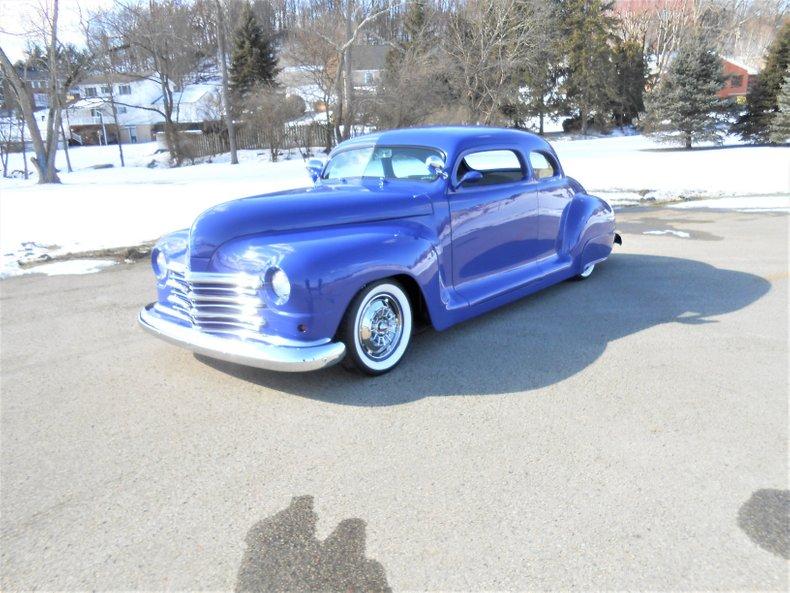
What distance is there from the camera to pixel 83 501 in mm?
2742

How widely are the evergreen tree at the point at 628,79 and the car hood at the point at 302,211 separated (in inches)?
1759

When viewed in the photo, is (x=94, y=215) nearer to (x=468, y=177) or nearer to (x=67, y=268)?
(x=67, y=268)

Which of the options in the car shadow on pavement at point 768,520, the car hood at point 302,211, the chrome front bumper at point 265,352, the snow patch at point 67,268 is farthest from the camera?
the snow patch at point 67,268

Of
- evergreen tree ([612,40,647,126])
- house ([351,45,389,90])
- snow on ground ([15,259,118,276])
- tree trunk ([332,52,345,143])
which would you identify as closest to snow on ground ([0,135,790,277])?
snow on ground ([15,259,118,276])

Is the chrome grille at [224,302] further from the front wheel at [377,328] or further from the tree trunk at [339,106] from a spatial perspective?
the tree trunk at [339,106]

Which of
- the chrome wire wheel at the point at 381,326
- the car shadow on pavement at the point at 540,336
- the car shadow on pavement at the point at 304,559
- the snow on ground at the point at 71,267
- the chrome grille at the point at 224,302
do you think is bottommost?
the car shadow on pavement at the point at 304,559

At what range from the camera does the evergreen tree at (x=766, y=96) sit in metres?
31.9

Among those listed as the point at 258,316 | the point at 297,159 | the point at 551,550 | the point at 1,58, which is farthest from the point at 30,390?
the point at 297,159

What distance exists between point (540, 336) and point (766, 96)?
115 feet

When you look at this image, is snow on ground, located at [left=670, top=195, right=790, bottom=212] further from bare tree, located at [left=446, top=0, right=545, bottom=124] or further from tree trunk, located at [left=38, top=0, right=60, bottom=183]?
tree trunk, located at [left=38, top=0, right=60, bottom=183]

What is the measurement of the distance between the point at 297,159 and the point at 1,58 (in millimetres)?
14306

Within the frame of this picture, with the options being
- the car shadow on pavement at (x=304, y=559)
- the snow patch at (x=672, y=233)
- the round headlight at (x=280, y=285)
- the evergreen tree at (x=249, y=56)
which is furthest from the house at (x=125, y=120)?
the car shadow on pavement at (x=304, y=559)

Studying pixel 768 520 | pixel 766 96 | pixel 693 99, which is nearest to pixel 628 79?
pixel 766 96

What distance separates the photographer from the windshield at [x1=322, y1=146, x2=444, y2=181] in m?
4.78
